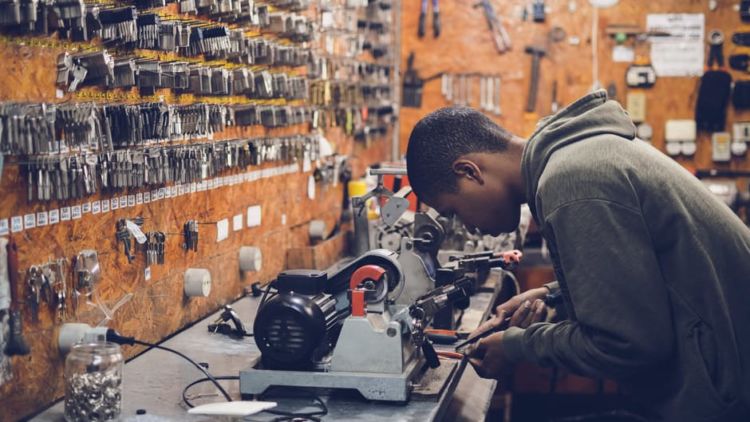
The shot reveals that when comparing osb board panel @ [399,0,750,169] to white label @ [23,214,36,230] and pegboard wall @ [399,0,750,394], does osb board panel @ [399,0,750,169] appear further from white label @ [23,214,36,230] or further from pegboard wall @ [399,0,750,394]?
white label @ [23,214,36,230]

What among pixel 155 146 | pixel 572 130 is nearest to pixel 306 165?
pixel 155 146

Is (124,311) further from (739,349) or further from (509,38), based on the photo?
(509,38)

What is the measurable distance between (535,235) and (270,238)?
2.31 meters

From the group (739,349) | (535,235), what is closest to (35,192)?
(739,349)

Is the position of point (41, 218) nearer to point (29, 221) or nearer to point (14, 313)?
point (29, 221)

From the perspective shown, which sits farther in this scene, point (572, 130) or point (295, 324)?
point (295, 324)

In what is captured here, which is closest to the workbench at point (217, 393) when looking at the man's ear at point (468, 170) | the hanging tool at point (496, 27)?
the man's ear at point (468, 170)

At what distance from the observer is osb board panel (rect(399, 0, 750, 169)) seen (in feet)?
19.4

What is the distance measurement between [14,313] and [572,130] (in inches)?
50.4

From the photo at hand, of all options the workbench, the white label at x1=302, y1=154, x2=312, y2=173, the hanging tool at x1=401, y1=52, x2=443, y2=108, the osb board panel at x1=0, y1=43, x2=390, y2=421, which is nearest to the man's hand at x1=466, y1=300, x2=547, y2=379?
the workbench

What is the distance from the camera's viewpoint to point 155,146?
8.91 ft

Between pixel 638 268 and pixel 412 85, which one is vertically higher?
pixel 412 85

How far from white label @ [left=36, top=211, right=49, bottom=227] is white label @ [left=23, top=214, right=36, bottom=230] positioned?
14mm

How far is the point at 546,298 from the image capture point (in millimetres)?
2551
